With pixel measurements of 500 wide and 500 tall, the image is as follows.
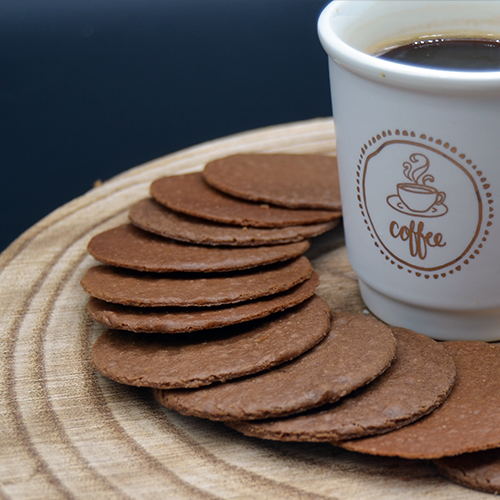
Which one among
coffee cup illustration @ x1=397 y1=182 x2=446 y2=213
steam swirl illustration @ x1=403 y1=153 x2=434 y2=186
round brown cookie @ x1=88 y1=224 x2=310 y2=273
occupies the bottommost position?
round brown cookie @ x1=88 y1=224 x2=310 y2=273

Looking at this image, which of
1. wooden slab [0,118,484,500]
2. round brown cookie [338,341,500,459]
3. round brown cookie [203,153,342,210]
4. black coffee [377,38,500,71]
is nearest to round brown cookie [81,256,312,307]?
wooden slab [0,118,484,500]

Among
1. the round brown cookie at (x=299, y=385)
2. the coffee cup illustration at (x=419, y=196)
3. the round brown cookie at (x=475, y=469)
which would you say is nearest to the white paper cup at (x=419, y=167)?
the coffee cup illustration at (x=419, y=196)

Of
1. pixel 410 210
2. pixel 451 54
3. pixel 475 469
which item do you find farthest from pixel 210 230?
pixel 475 469

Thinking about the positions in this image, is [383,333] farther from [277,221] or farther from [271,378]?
[277,221]

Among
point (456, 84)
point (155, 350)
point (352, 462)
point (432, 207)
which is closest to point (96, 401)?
Answer: point (155, 350)

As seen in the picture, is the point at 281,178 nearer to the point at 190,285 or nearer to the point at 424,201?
the point at 190,285

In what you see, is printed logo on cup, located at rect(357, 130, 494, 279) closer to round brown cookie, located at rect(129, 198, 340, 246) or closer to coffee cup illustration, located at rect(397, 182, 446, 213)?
coffee cup illustration, located at rect(397, 182, 446, 213)

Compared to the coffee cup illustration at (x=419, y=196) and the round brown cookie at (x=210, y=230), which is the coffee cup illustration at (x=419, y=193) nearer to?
the coffee cup illustration at (x=419, y=196)
